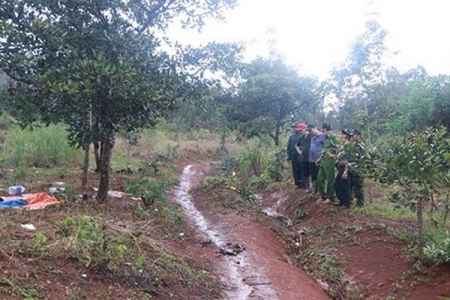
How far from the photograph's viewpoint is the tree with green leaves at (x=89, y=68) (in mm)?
5879

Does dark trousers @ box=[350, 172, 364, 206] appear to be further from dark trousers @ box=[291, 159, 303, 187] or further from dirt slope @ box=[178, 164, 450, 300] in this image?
dark trousers @ box=[291, 159, 303, 187]

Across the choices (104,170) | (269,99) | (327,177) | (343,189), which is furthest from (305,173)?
(269,99)

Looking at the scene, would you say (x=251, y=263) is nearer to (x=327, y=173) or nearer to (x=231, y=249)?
(x=231, y=249)

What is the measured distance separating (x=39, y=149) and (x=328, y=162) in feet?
28.4

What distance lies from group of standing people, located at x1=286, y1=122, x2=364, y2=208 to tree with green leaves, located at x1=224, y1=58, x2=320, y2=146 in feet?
19.3

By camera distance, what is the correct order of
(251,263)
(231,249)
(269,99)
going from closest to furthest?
1. (251,263)
2. (231,249)
3. (269,99)

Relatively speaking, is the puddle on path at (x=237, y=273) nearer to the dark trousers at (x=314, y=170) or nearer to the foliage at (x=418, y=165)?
the foliage at (x=418, y=165)

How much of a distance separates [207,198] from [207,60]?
14.6ft

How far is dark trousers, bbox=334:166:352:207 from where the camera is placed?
28.6ft

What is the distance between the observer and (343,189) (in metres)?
8.76

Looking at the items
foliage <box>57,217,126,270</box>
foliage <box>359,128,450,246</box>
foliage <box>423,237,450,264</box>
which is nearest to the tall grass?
foliage <box>57,217,126,270</box>

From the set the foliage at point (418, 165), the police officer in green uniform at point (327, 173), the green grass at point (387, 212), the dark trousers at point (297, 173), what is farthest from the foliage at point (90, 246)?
the dark trousers at point (297, 173)

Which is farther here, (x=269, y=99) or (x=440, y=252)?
(x=269, y=99)

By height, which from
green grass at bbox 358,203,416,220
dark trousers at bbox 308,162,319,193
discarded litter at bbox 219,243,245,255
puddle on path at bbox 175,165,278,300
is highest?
dark trousers at bbox 308,162,319,193
